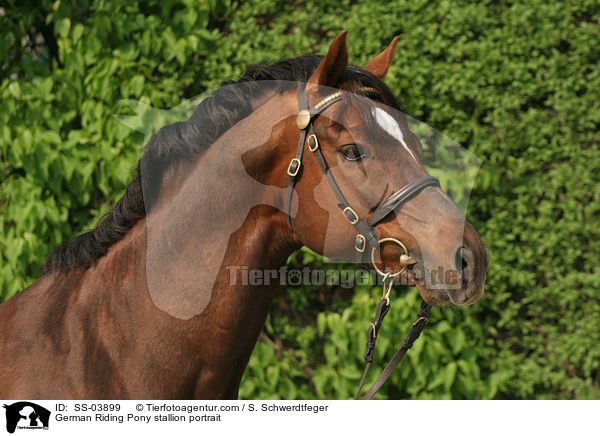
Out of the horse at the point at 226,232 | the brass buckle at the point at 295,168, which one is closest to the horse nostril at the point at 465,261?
the horse at the point at 226,232

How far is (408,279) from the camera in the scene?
1.63m

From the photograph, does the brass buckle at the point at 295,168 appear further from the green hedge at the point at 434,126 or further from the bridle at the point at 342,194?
the green hedge at the point at 434,126

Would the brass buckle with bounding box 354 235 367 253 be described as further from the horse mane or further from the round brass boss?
the horse mane

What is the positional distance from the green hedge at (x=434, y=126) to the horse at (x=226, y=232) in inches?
68.0

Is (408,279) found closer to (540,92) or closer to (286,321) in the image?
(286,321)

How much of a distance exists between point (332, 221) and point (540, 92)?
257 cm

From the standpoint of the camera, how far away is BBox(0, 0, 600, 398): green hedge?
3387 millimetres

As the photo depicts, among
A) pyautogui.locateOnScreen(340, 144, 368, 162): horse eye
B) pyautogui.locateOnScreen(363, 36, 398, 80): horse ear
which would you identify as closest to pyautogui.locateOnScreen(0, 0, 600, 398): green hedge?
pyautogui.locateOnScreen(363, 36, 398, 80): horse ear

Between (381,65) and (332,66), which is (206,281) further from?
(381,65)

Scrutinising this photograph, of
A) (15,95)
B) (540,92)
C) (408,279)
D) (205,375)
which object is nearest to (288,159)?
(408,279)
